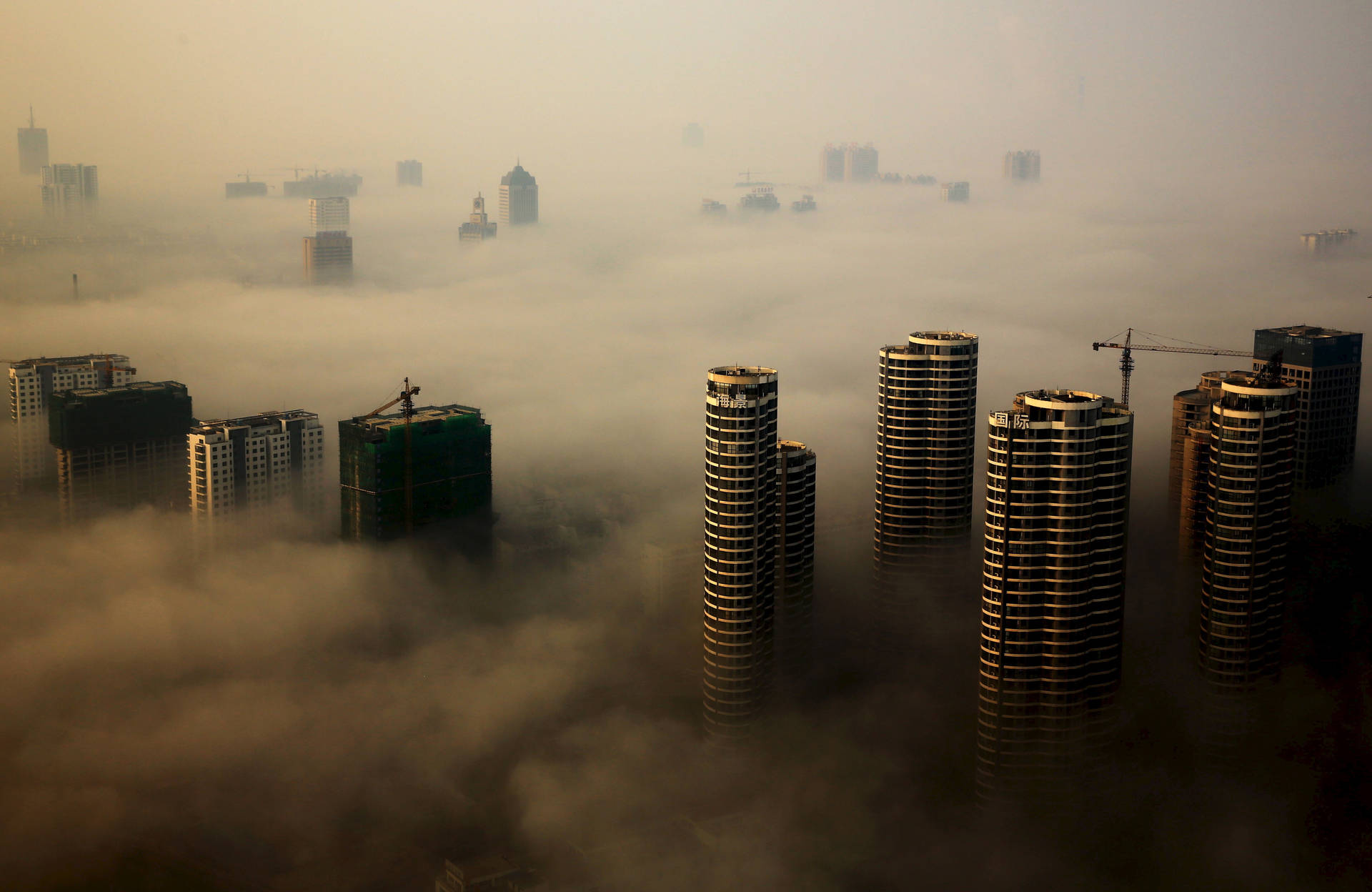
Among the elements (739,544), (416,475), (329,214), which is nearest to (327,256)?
(329,214)

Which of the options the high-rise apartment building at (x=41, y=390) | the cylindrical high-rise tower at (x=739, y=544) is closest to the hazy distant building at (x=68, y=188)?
the high-rise apartment building at (x=41, y=390)

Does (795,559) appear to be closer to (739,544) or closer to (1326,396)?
(739,544)

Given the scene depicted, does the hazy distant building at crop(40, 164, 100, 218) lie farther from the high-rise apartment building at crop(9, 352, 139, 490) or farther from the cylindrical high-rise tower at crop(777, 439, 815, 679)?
the cylindrical high-rise tower at crop(777, 439, 815, 679)

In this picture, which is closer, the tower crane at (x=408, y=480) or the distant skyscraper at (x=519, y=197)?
the tower crane at (x=408, y=480)

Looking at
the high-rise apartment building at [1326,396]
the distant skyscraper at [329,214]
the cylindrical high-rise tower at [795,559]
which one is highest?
the distant skyscraper at [329,214]

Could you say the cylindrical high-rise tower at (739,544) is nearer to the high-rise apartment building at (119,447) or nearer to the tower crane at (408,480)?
the tower crane at (408,480)

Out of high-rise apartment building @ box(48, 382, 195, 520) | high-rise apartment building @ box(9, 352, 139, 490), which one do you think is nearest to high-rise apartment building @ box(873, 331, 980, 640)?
high-rise apartment building @ box(48, 382, 195, 520)

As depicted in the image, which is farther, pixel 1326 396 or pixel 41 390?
pixel 41 390
